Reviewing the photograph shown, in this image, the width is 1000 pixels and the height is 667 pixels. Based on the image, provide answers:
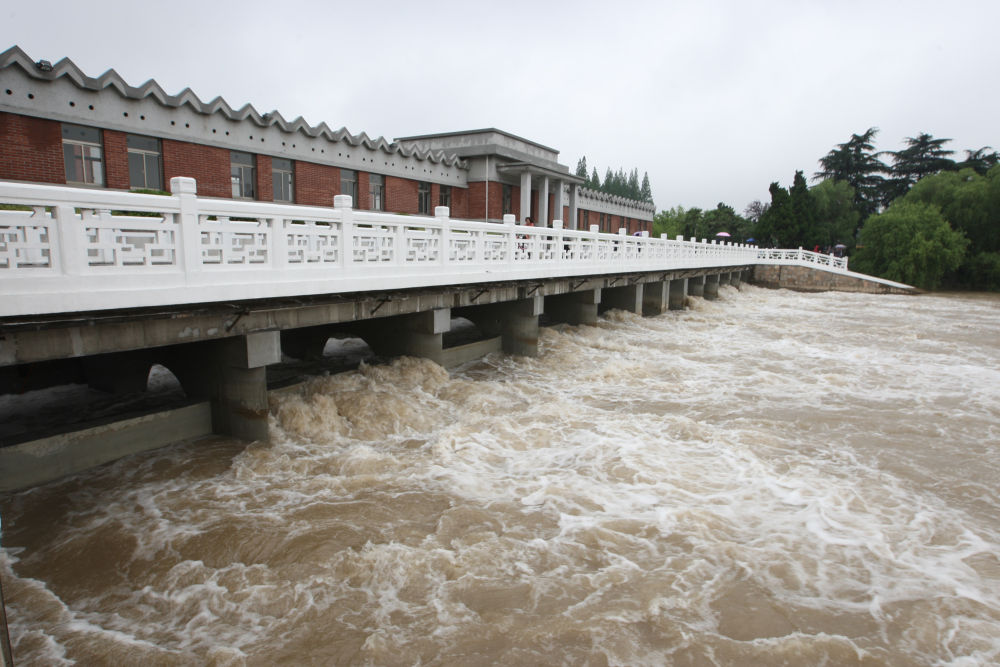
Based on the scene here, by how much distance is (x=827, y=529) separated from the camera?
564 cm

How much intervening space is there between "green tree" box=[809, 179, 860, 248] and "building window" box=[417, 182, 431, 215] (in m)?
39.9

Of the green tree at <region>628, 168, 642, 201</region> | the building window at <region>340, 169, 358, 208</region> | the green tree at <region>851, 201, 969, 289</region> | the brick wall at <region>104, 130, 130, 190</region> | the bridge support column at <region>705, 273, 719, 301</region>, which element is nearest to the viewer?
the brick wall at <region>104, 130, 130, 190</region>

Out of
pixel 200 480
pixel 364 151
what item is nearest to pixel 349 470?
pixel 200 480

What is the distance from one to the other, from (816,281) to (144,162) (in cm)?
3551

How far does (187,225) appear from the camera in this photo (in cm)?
603

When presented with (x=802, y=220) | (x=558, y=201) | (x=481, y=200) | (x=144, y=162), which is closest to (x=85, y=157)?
(x=144, y=162)

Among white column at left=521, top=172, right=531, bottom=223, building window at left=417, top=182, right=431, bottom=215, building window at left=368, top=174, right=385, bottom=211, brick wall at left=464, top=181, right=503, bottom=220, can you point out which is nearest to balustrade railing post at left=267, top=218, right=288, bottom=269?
building window at left=368, top=174, right=385, bottom=211

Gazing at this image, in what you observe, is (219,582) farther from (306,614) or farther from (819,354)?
(819,354)

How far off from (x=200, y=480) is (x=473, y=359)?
664 centimetres

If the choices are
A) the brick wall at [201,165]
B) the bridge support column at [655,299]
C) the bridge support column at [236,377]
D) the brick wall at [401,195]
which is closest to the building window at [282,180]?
the brick wall at [201,165]

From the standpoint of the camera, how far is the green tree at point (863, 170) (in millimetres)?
58750

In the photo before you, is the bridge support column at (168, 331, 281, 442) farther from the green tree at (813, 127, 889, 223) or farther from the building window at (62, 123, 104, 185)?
the green tree at (813, 127, 889, 223)

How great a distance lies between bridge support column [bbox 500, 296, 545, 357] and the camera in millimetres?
13047

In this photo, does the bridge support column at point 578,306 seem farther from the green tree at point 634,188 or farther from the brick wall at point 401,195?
the green tree at point 634,188
